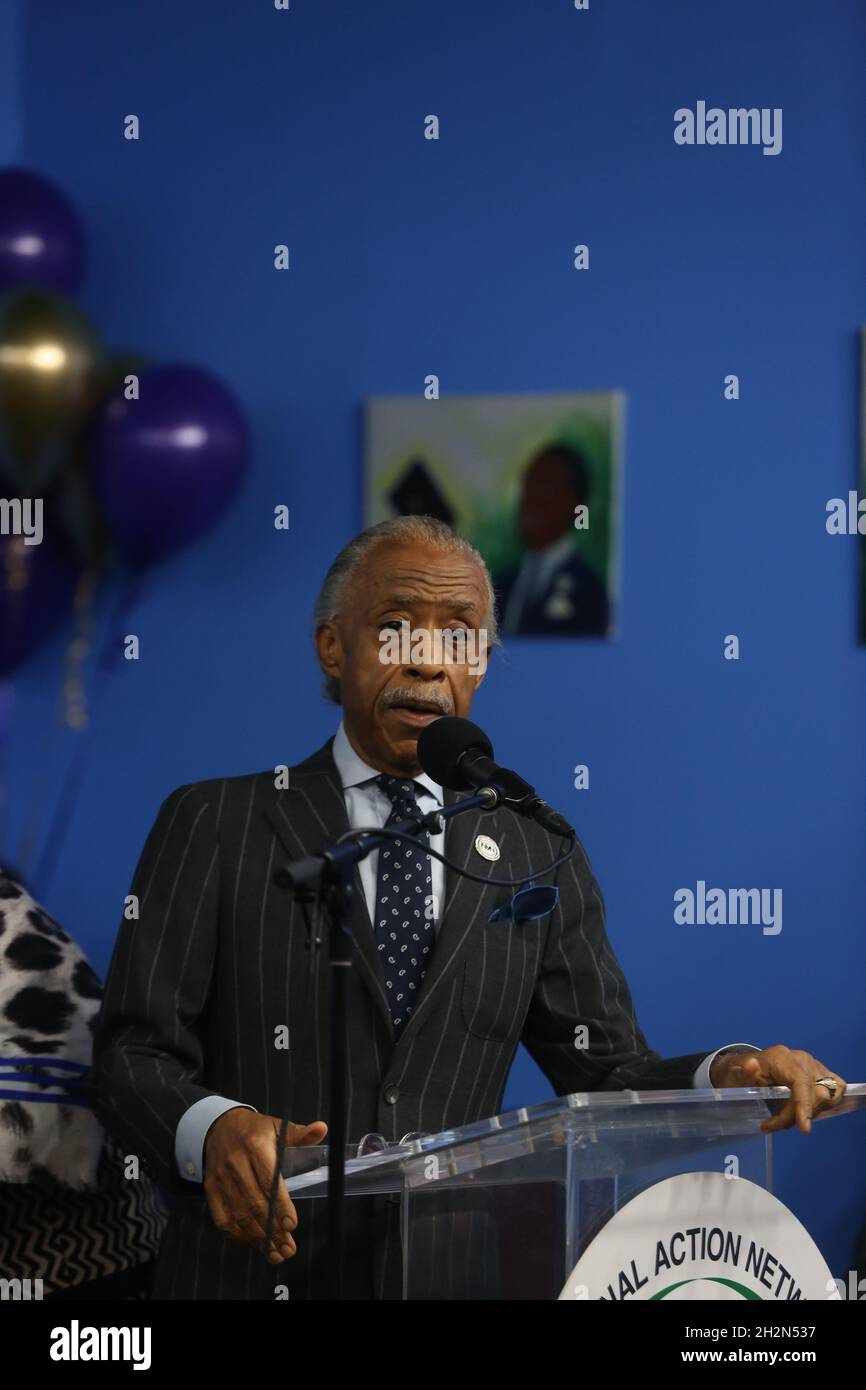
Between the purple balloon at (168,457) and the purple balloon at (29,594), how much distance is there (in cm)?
22

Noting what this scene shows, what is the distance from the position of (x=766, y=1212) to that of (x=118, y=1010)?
0.77 m

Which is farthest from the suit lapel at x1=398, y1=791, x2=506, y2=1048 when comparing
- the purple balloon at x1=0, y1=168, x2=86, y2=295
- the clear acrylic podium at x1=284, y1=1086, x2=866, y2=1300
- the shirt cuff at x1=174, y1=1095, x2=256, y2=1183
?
the purple balloon at x1=0, y1=168, x2=86, y2=295

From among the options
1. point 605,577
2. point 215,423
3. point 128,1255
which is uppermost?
point 215,423

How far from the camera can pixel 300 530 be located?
3080 millimetres

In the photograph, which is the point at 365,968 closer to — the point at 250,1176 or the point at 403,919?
the point at 403,919

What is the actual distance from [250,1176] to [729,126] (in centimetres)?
222

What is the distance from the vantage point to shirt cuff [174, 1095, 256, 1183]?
1.56 m

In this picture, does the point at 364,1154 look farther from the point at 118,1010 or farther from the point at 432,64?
the point at 432,64

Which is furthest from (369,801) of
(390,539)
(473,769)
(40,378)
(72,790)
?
(72,790)

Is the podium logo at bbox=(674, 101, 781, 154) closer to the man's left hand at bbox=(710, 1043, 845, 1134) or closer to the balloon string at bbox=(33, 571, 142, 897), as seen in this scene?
the balloon string at bbox=(33, 571, 142, 897)

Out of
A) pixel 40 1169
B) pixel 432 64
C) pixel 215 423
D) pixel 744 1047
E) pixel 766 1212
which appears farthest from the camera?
pixel 432 64

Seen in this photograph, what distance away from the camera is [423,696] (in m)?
1.84

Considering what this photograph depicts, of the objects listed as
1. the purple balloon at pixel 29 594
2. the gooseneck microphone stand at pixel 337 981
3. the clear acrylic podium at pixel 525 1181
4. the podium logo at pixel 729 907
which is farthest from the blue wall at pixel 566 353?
the gooseneck microphone stand at pixel 337 981

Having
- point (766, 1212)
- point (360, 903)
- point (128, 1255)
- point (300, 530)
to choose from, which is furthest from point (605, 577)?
point (766, 1212)
